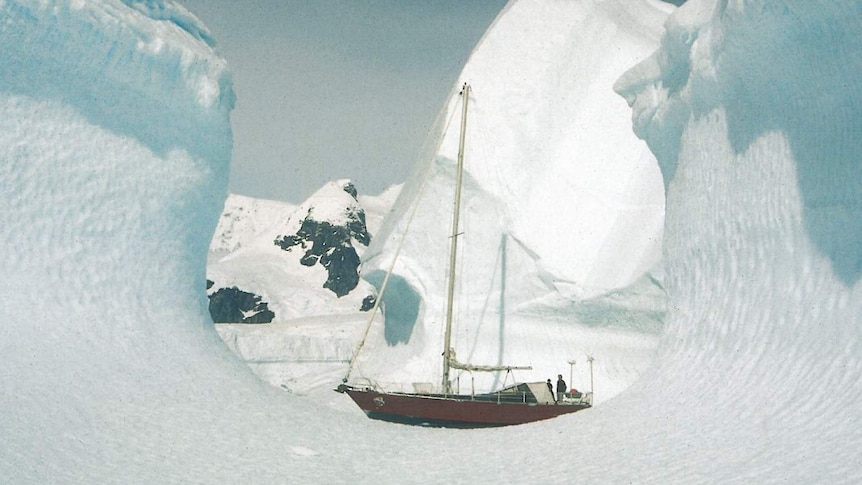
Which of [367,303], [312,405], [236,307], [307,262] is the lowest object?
[312,405]

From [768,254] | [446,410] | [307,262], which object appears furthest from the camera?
[307,262]

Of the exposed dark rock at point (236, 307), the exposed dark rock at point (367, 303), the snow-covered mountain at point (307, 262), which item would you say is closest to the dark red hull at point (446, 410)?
the exposed dark rock at point (236, 307)

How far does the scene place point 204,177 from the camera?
35.8 ft

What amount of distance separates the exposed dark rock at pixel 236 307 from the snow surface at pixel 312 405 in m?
34.8

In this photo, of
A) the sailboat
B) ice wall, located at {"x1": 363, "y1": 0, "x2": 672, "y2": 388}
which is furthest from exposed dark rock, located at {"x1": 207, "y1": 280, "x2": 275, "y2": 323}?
the sailboat

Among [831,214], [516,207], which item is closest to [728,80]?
[831,214]

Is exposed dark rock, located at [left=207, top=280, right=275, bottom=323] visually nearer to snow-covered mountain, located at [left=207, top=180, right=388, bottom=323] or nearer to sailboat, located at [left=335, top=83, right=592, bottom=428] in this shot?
snow-covered mountain, located at [left=207, top=180, right=388, bottom=323]

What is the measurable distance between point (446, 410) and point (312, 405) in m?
3.16

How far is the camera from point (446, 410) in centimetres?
1275

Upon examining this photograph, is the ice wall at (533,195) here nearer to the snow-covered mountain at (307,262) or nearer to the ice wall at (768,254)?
the ice wall at (768,254)

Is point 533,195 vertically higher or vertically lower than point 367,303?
lower

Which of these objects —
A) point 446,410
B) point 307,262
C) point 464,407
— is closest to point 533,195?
point 464,407

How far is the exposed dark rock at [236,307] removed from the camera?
45000 millimetres

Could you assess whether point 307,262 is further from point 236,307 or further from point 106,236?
point 106,236
